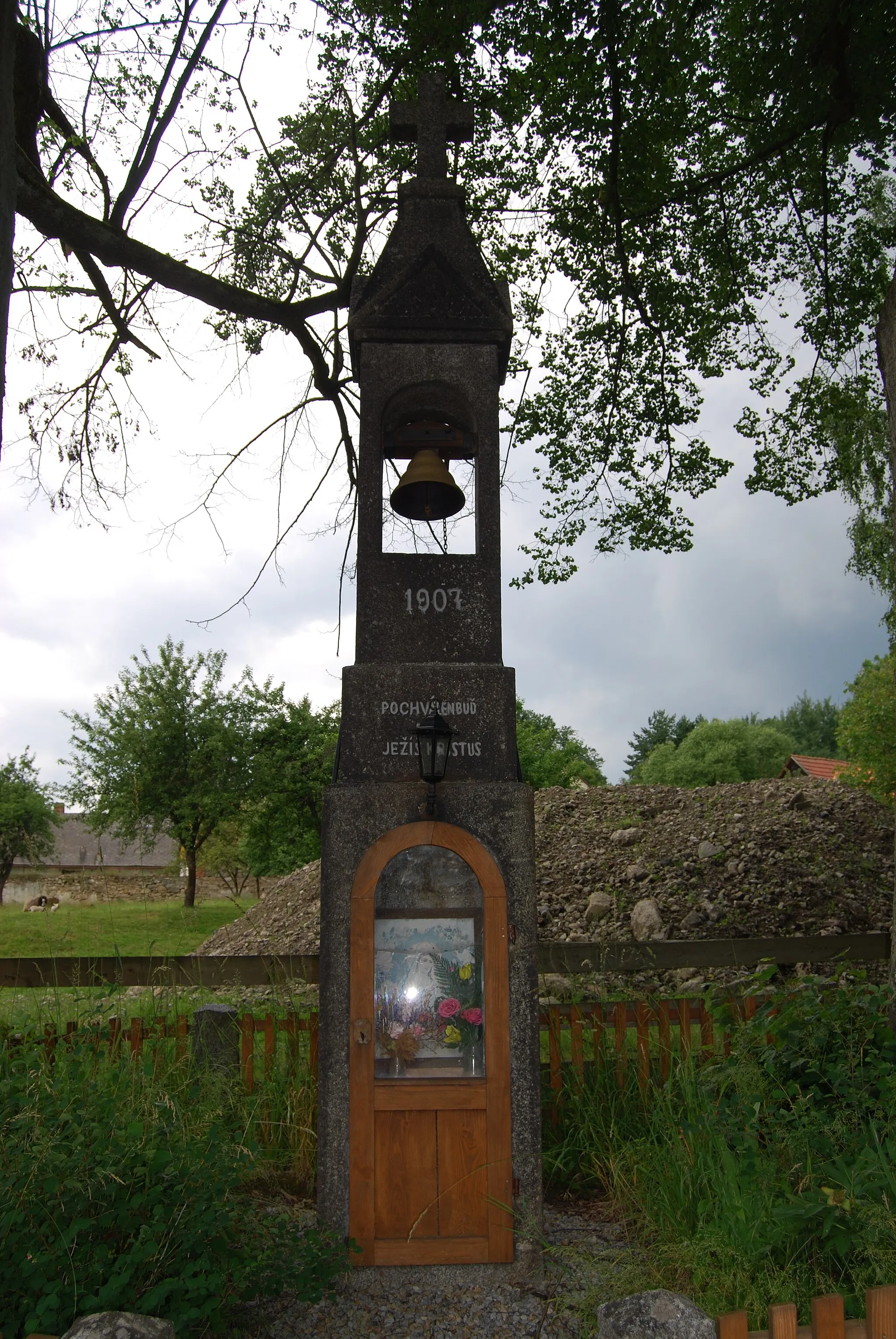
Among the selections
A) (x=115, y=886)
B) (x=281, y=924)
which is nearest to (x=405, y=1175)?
(x=281, y=924)

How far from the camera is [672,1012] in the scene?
19.2ft

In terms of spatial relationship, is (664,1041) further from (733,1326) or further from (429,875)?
(733,1326)

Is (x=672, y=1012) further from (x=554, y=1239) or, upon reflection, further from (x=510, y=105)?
(x=510, y=105)

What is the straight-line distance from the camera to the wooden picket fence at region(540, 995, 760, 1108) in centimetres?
540

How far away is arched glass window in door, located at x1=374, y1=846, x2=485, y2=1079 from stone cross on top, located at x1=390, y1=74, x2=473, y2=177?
4002mm

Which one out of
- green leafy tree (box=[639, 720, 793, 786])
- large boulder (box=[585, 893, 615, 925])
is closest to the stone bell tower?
large boulder (box=[585, 893, 615, 925])

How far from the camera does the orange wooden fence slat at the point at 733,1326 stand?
99.9 inches

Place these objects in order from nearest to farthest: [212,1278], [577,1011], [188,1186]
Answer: [212,1278] → [188,1186] → [577,1011]

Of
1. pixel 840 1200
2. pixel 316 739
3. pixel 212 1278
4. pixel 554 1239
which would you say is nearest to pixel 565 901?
pixel 554 1239

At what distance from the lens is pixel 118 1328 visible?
2527 mm

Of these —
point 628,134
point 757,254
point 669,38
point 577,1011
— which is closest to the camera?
point 577,1011

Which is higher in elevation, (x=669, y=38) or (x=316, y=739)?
(x=669, y=38)

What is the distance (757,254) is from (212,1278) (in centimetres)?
1002

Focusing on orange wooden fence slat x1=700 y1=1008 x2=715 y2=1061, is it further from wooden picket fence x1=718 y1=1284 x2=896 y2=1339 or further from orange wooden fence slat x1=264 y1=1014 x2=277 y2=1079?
wooden picket fence x1=718 y1=1284 x2=896 y2=1339
